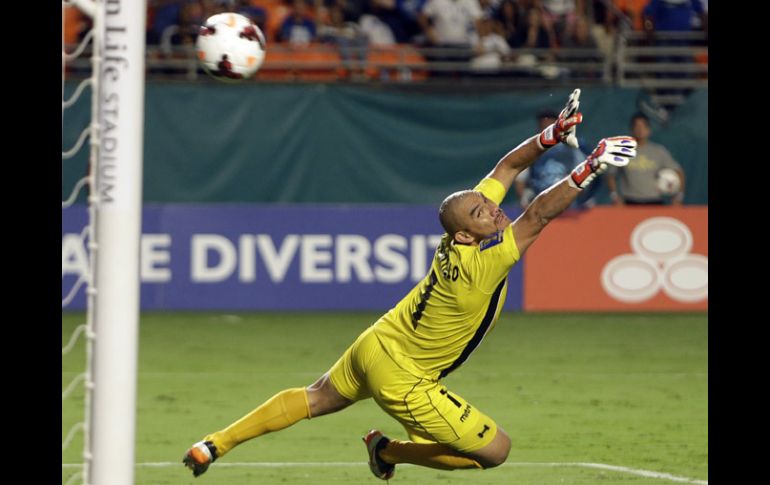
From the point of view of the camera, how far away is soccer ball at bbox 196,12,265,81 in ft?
26.3

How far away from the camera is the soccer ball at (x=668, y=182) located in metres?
17.0

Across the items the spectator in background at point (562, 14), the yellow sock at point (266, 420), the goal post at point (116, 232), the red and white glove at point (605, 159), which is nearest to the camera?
the goal post at point (116, 232)

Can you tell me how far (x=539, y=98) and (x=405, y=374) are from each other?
10641 millimetres

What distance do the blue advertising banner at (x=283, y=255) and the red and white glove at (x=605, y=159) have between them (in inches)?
387

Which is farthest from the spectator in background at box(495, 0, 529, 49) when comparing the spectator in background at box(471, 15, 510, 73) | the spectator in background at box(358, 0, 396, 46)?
the spectator in background at box(358, 0, 396, 46)

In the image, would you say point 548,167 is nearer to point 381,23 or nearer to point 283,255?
point 283,255

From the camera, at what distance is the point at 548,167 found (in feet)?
51.2

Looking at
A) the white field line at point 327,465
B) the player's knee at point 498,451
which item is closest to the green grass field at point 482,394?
the white field line at point 327,465

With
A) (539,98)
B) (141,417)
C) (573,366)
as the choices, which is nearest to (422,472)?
(141,417)

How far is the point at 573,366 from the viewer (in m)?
12.9

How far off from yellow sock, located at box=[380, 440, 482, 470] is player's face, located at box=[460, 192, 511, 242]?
4.02 ft

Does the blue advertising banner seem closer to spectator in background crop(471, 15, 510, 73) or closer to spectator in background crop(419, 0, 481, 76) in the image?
spectator in background crop(471, 15, 510, 73)

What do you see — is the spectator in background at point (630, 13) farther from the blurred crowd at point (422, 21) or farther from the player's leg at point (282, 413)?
the player's leg at point (282, 413)

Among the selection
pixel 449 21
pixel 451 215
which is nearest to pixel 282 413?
pixel 451 215
